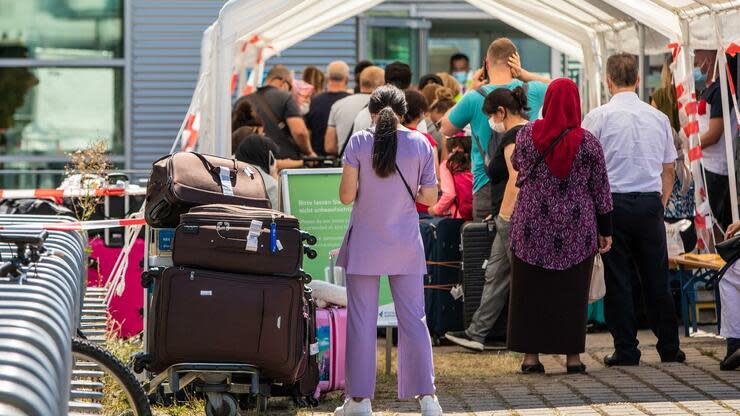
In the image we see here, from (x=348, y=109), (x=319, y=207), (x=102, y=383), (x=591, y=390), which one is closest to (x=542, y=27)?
(x=348, y=109)

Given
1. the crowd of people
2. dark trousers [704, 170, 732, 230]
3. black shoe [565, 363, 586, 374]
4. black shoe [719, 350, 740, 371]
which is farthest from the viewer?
dark trousers [704, 170, 732, 230]

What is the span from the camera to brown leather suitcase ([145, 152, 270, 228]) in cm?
668

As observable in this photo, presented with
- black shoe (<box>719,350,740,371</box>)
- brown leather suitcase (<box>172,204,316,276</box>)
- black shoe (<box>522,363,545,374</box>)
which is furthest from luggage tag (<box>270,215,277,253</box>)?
black shoe (<box>719,350,740,371</box>)

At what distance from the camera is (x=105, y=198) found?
1019 centimetres

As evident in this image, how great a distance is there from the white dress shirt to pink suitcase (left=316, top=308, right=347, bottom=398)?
2.10m

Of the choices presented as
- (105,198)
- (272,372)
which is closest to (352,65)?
(105,198)

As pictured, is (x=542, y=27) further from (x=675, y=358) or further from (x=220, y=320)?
(x=220, y=320)

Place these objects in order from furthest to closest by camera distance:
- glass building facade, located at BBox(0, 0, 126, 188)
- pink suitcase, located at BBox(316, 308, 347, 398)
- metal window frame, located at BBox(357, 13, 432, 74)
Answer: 1. metal window frame, located at BBox(357, 13, 432, 74)
2. glass building facade, located at BBox(0, 0, 126, 188)
3. pink suitcase, located at BBox(316, 308, 347, 398)

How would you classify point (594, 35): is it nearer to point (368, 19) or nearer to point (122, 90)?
point (368, 19)

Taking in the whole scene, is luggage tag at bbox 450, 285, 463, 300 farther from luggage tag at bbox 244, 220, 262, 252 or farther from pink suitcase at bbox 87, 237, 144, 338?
luggage tag at bbox 244, 220, 262, 252

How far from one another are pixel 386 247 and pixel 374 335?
0.47 metres

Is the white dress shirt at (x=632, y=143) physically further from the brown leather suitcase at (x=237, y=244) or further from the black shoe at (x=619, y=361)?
the brown leather suitcase at (x=237, y=244)

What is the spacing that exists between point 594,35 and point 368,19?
604 cm

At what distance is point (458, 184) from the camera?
32.2 ft
